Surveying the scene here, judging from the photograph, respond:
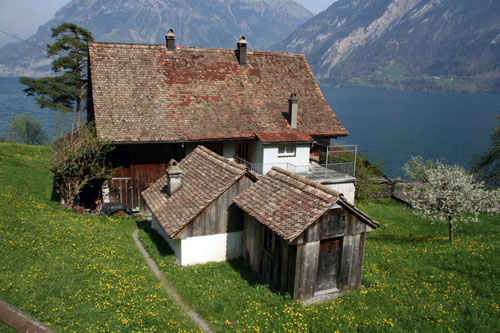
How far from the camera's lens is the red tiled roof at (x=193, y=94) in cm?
2228

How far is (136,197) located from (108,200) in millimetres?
1658

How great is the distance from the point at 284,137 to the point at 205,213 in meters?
11.0

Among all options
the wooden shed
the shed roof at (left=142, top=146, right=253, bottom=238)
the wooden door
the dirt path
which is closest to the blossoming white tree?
the wooden shed

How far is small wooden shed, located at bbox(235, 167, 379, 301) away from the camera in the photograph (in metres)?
12.2

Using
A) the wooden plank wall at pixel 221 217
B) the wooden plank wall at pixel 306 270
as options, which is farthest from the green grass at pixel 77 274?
the wooden plank wall at pixel 306 270

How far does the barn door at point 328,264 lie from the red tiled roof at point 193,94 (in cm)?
1227

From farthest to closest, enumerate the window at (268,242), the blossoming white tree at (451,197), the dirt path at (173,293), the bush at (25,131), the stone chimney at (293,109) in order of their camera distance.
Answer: the bush at (25,131) < the stone chimney at (293,109) < the blossoming white tree at (451,197) < the window at (268,242) < the dirt path at (173,293)

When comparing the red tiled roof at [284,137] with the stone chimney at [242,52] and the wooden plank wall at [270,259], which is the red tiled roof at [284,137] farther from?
the wooden plank wall at [270,259]

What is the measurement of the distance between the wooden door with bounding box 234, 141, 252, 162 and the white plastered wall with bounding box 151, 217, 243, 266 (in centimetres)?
995

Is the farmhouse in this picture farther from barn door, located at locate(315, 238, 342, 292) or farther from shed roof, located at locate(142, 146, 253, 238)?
barn door, located at locate(315, 238, 342, 292)

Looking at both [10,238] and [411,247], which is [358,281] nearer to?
[411,247]

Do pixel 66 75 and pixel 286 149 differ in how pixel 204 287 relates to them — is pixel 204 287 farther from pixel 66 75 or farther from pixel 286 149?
pixel 66 75

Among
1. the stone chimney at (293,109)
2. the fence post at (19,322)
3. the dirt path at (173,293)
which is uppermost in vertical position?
the stone chimney at (293,109)

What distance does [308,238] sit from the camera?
479 inches
